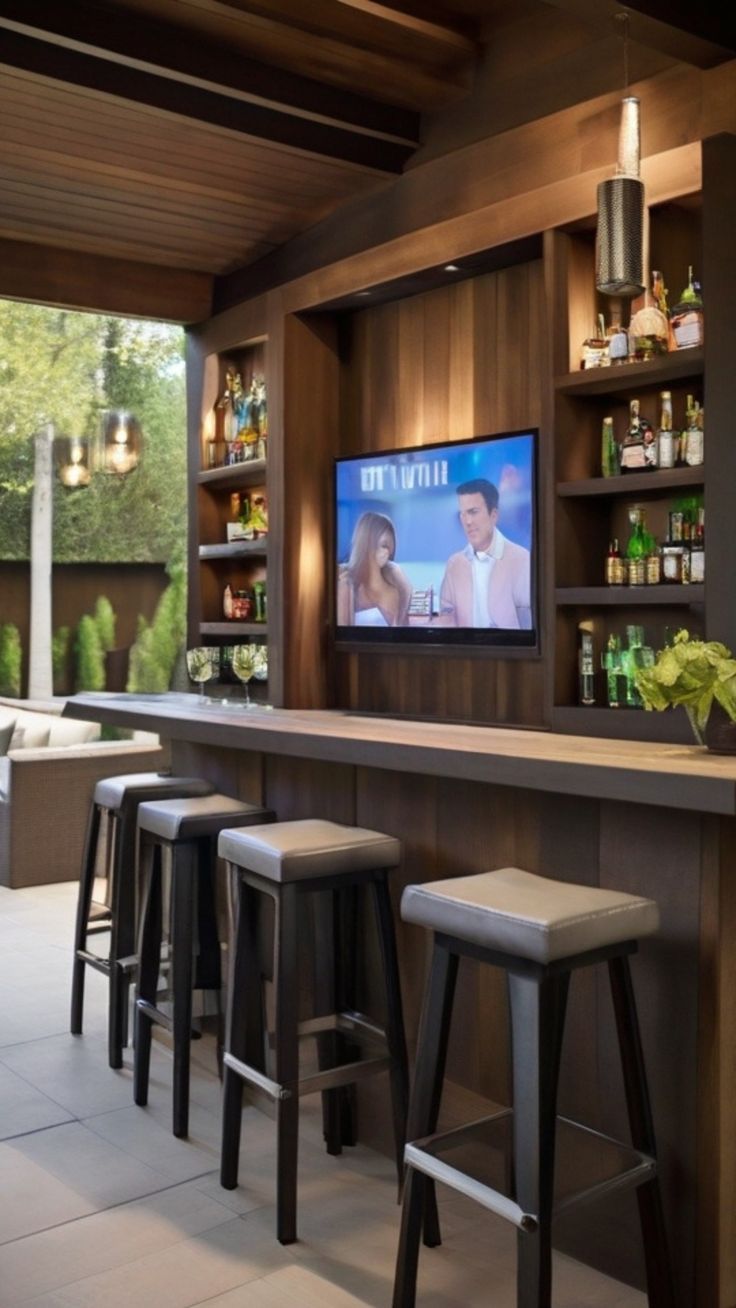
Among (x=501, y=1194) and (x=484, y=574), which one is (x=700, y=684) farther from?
(x=484, y=574)

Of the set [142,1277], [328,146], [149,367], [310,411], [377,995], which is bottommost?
[142,1277]

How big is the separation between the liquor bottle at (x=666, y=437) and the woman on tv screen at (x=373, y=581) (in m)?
1.16

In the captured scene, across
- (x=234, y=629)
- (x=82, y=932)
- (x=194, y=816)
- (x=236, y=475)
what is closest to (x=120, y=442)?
(x=236, y=475)

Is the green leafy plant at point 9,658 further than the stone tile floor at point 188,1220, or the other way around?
the green leafy plant at point 9,658

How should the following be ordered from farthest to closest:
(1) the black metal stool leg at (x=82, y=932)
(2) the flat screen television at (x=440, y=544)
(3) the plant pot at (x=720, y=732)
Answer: (1) the black metal stool leg at (x=82, y=932) → (2) the flat screen television at (x=440, y=544) → (3) the plant pot at (x=720, y=732)

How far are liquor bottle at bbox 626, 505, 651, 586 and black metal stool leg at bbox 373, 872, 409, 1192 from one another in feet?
3.82

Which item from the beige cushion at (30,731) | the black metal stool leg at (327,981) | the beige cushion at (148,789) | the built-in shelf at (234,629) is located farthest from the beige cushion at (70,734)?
the black metal stool leg at (327,981)

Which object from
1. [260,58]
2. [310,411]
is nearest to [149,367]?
[310,411]

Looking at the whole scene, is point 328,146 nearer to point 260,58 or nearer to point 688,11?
point 260,58

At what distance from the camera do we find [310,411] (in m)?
4.58

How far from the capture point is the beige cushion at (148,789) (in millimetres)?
3910

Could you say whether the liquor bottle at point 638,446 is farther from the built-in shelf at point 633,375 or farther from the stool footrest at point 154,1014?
the stool footrest at point 154,1014

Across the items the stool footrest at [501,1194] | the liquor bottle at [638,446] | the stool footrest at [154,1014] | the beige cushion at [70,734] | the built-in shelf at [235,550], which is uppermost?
the liquor bottle at [638,446]

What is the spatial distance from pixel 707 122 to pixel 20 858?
480 centimetres
